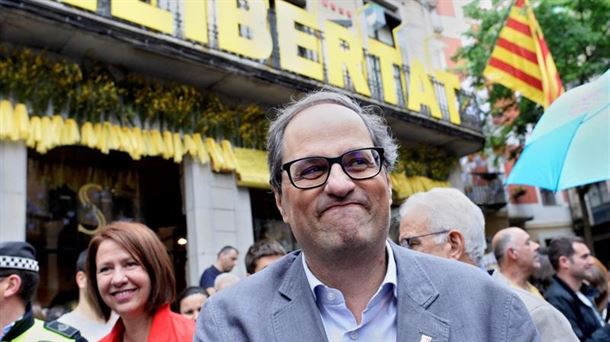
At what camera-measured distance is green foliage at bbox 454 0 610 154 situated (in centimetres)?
1497

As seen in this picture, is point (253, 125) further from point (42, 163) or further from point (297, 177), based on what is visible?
point (297, 177)

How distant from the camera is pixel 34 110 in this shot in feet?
24.3

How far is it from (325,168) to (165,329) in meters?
1.70

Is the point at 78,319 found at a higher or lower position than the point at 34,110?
lower

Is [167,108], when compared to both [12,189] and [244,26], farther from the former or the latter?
[12,189]

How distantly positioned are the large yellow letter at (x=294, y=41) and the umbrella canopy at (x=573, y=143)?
20.5 ft

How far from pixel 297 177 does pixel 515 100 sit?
1692cm

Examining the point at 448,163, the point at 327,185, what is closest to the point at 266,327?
the point at 327,185

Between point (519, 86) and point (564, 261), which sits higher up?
point (519, 86)

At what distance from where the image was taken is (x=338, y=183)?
156cm

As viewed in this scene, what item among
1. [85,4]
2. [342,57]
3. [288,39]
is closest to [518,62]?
[342,57]

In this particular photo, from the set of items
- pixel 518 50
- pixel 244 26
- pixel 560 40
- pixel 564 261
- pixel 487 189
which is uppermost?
pixel 560 40

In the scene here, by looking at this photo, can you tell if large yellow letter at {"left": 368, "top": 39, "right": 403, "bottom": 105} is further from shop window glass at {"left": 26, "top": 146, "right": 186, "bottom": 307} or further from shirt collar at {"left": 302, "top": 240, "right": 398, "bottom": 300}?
shirt collar at {"left": 302, "top": 240, "right": 398, "bottom": 300}

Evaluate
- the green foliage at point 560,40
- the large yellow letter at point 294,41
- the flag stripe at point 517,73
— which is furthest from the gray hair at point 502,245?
the green foliage at point 560,40
